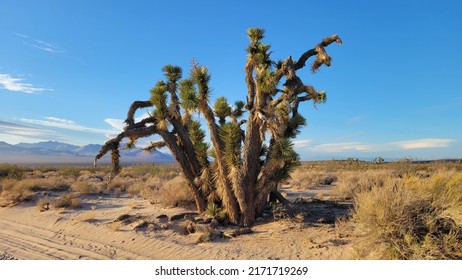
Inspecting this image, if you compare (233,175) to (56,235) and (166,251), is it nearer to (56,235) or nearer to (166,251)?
(166,251)

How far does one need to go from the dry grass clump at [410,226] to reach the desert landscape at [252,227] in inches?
0.7

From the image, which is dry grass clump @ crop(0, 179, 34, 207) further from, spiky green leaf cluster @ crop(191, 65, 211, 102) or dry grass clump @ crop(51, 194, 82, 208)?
spiky green leaf cluster @ crop(191, 65, 211, 102)

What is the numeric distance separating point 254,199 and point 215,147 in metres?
1.85

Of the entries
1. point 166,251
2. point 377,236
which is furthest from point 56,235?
point 377,236

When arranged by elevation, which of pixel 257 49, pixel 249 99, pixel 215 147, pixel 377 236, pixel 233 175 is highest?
pixel 257 49

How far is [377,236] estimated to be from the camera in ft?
21.6

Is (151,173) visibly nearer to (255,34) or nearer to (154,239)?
(154,239)

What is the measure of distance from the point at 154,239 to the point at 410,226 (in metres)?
6.10

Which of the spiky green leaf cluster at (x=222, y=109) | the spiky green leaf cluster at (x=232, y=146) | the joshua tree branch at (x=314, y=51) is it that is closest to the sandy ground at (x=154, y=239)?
the spiky green leaf cluster at (x=232, y=146)

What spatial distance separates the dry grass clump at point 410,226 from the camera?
622cm

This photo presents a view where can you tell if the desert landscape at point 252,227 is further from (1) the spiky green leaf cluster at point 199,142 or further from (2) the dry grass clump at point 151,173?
(2) the dry grass clump at point 151,173

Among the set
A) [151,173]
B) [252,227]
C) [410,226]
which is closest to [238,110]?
[252,227]

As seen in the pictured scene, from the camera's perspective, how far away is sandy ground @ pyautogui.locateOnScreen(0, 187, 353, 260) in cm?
820

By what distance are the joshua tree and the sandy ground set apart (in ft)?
3.82
